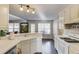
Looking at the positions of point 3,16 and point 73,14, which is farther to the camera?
point 3,16

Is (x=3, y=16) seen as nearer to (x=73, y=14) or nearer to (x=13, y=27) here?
(x=73, y=14)

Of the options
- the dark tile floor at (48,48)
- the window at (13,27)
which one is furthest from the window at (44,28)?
the dark tile floor at (48,48)

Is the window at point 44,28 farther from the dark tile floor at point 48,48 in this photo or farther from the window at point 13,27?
the dark tile floor at point 48,48

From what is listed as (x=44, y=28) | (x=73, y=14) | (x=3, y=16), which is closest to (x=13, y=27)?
(x=44, y=28)

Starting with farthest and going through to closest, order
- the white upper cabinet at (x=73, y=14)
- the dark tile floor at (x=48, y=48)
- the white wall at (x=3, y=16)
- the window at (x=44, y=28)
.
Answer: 1. the window at (x=44, y=28)
2. the dark tile floor at (x=48, y=48)
3. the white wall at (x=3, y=16)
4. the white upper cabinet at (x=73, y=14)

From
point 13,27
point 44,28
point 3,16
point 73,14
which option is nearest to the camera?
point 73,14

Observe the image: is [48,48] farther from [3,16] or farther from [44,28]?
[44,28]

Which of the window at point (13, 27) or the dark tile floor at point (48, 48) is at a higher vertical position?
the window at point (13, 27)

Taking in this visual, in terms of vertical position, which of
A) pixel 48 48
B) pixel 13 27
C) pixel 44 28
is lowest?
pixel 48 48

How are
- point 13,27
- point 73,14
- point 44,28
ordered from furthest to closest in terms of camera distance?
point 44,28 < point 13,27 < point 73,14

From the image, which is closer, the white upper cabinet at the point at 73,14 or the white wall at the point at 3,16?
the white upper cabinet at the point at 73,14

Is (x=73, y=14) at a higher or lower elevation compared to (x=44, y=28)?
higher

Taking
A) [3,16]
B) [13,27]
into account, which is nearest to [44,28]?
[13,27]

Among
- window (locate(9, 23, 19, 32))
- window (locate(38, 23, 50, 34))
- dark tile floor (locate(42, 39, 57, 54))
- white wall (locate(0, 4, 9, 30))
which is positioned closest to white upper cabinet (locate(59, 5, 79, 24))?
dark tile floor (locate(42, 39, 57, 54))
